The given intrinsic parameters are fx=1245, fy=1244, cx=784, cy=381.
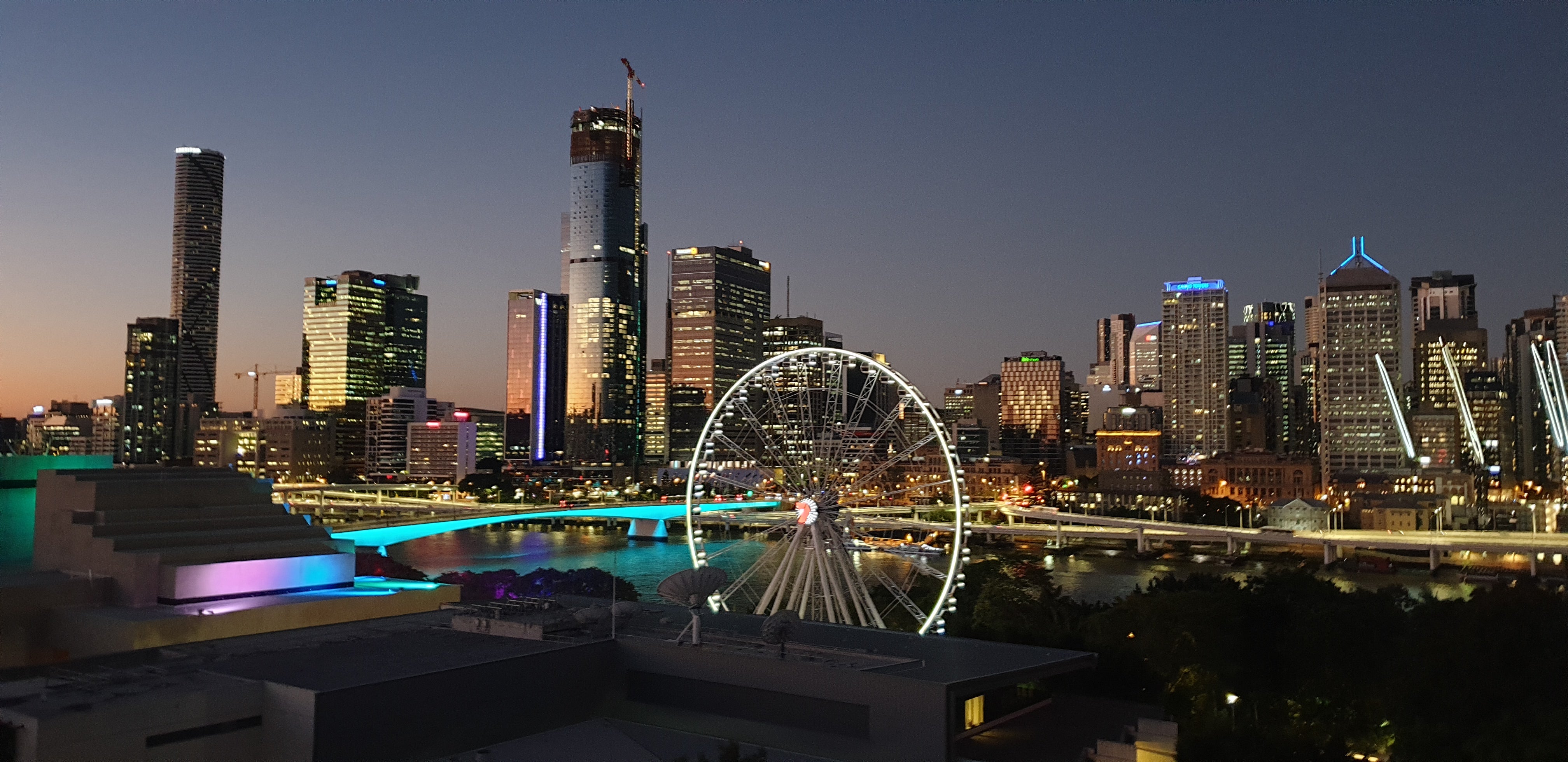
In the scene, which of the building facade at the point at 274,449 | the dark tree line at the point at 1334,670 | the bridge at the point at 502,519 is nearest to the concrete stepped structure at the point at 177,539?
the dark tree line at the point at 1334,670

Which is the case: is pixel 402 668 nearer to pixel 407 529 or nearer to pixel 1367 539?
pixel 407 529

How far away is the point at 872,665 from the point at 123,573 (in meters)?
21.1

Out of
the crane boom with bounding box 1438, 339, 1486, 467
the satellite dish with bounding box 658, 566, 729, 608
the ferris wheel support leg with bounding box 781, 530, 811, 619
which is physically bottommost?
the ferris wheel support leg with bounding box 781, 530, 811, 619

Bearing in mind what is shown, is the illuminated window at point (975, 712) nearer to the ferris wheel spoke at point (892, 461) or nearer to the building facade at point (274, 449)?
the ferris wheel spoke at point (892, 461)

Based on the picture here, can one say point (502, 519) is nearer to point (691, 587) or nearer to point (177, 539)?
point (177, 539)

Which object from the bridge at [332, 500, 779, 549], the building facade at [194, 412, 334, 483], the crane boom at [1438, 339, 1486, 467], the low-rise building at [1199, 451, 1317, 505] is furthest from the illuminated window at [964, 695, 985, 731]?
the building facade at [194, 412, 334, 483]

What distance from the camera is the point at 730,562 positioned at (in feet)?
275

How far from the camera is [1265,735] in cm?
2420

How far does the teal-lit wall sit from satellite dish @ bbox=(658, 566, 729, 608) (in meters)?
20.9

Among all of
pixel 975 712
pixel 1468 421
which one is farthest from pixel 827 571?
pixel 1468 421

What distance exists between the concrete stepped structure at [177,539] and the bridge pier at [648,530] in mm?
76007

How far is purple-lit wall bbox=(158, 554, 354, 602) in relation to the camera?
107ft

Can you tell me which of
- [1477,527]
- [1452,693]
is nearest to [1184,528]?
[1477,527]

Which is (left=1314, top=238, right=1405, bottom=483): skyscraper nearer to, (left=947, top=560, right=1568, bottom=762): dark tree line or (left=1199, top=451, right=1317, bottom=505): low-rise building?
(left=1199, top=451, right=1317, bottom=505): low-rise building
